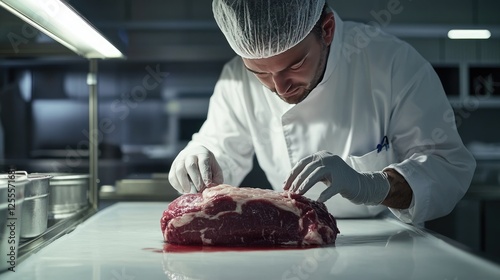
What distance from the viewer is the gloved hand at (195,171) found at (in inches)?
72.1

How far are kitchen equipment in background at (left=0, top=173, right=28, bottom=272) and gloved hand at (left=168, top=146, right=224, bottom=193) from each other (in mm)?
644

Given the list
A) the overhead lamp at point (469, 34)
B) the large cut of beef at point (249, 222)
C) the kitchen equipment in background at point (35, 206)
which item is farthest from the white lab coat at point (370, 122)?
the overhead lamp at point (469, 34)

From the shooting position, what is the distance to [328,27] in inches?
74.3

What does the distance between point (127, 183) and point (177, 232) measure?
3.86ft

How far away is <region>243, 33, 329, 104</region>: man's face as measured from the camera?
Answer: 170cm

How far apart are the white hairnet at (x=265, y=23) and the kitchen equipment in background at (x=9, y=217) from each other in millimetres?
773

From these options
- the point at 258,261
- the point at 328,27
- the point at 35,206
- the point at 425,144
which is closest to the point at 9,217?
the point at 35,206

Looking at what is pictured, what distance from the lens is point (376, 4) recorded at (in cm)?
485

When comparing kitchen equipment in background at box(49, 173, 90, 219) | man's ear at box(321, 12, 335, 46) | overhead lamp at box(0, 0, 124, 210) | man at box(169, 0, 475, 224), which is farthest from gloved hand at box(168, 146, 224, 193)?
man's ear at box(321, 12, 335, 46)

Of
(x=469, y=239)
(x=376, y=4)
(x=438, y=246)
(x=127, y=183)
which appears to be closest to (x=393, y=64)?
(x=438, y=246)

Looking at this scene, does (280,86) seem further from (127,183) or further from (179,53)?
(179,53)

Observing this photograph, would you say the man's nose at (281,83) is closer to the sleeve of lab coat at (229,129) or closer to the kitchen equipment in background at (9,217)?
the sleeve of lab coat at (229,129)

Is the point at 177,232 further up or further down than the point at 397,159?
further down

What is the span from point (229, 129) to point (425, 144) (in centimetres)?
80
